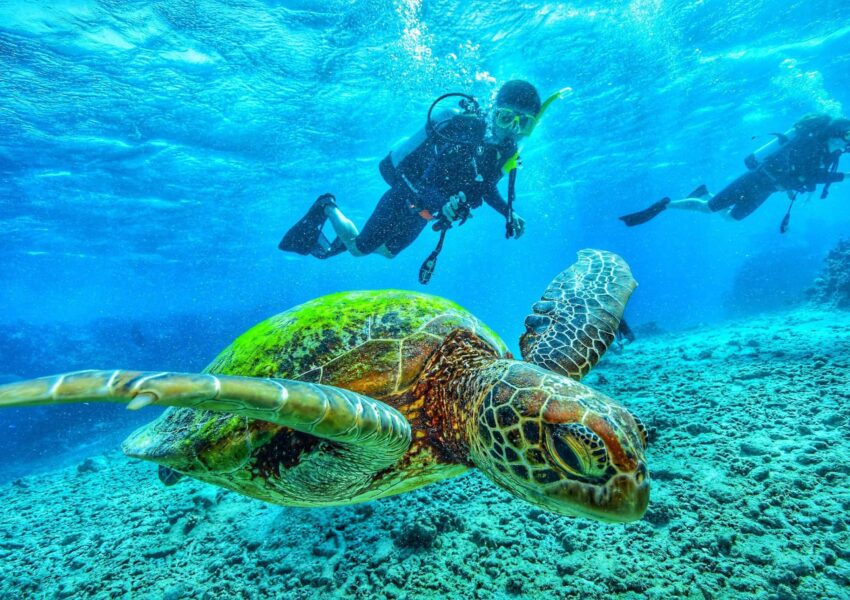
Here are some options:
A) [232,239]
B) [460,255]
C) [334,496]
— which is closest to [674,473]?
[334,496]

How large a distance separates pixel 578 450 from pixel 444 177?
20.4 ft

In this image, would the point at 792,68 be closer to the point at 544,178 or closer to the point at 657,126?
the point at 657,126

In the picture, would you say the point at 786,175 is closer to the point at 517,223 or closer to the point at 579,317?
the point at 517,223

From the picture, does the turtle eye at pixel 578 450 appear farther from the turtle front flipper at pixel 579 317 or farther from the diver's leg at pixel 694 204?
the diver's leg at pixel 694 204

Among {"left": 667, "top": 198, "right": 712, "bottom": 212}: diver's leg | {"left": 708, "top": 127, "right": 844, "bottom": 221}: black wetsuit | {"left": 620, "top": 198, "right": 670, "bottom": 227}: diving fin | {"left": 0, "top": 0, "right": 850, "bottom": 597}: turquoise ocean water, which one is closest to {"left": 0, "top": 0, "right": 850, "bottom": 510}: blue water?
{"left": 0, "top": 0, "right": 850, "bottom": 597}: turquoise ocean water

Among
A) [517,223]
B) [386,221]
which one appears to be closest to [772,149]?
[517,223]

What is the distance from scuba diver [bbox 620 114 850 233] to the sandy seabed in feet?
19.9

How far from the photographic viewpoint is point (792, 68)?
55.0 feet

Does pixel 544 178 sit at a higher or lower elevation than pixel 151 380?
higher

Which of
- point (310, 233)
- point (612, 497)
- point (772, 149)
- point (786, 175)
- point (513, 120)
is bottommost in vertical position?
point (612, 497)

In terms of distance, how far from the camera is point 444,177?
6.90 metres

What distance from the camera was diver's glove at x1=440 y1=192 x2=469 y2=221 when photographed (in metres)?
5.98

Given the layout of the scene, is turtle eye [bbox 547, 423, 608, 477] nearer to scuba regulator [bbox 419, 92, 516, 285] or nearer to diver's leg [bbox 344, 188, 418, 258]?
scuba regulator [bbox 419, 92, 516, 285]

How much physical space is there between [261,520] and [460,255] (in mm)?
61934
